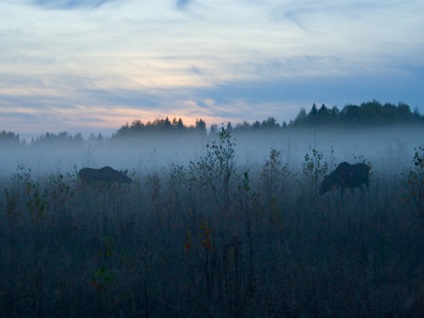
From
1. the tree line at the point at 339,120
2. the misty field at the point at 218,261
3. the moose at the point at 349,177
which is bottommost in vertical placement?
the misty field at the point at 218,261

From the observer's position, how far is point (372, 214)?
12.3 metres

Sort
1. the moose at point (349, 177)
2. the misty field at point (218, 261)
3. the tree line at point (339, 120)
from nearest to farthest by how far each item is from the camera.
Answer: the misty field at point (218, 261) → the moose at point (349, 177) → the tree line at point (339, 120)

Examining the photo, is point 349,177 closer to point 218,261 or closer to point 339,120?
point 218,261

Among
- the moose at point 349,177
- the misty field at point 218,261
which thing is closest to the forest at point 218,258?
the misty field at point 218,261

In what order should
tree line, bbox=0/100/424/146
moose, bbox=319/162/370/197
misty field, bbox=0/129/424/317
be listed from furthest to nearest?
tree line, bbox=0/100/424/146, moose, bbox=319/162/370/197, misty field, bbox=0/129/424/317

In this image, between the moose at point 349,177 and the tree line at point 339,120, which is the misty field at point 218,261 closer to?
the moose at point 349,177

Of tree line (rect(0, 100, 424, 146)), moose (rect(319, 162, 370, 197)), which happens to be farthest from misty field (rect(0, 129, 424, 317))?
tree line (rect(0, 100, 424, 146))

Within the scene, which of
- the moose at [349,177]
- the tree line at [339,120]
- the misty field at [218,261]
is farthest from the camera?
the tree line at [339,120]

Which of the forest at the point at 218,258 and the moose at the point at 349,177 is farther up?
the moose at the point at 349,177

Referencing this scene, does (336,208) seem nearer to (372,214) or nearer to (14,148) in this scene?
(372,214)

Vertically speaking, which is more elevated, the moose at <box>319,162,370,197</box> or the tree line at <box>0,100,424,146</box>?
the tree line at <box>0,100,424,146</box>

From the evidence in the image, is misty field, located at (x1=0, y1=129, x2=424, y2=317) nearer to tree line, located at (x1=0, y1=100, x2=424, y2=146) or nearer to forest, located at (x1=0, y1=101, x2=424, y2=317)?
forest, located at (x1=0, y1=101, x2=424, y2=317)

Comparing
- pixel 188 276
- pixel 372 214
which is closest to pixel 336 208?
pixel 372 214

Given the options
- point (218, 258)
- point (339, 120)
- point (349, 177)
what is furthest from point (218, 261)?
point (339, 120)
